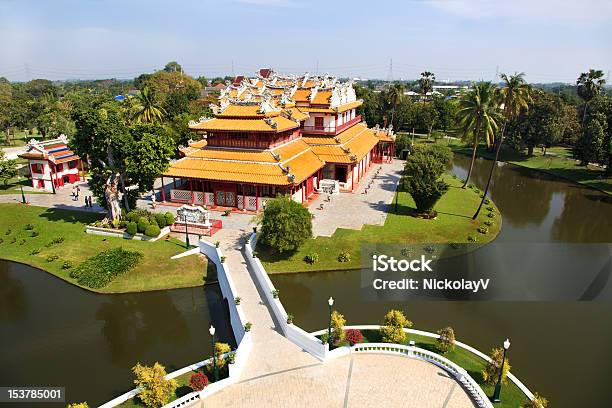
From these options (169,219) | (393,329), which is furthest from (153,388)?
(169,219)

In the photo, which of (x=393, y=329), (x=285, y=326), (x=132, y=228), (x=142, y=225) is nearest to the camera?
(x=393, y=329)

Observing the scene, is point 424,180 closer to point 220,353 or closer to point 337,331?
point 337,331

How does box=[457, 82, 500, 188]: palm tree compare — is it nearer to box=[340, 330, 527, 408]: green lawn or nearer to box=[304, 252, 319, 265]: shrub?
box=[304, 252, 319, 265]: shrub

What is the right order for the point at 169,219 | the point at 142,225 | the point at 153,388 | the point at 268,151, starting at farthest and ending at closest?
the point at 268,151 → the point at 169,219 → the point at 142,225 → the point at 153,388

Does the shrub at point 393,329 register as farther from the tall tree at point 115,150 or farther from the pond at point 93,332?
the tall tree at point 115,150

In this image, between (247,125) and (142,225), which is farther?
(247,125)

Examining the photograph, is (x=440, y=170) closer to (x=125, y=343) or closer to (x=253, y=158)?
(x=253, y=158)

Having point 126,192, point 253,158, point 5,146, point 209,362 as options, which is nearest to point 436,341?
point 209,362
